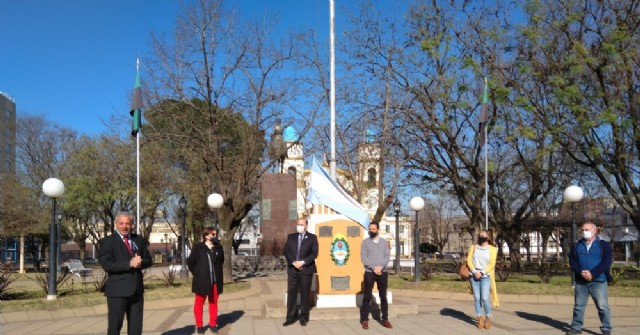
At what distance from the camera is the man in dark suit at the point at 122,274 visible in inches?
272

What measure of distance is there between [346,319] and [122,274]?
16.3ft

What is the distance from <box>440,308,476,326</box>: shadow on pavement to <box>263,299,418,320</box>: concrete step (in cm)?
76

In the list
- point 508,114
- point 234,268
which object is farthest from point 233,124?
point 234,268

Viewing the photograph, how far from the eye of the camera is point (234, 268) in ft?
94.1

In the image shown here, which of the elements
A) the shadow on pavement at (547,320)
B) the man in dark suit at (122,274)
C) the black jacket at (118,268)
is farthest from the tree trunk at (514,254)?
the black jacket at (118,268)

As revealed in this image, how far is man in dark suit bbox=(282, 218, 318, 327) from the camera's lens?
33.0 feet

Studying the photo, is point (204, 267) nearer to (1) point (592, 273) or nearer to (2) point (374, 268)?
(2) point (374, 268)

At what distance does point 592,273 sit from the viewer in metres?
8.67

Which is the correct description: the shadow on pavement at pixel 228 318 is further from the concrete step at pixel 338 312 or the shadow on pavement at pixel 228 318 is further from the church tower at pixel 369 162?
the church tower at pixel 369 162

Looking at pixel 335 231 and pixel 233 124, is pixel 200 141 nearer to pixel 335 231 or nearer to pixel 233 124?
pixel 233 124

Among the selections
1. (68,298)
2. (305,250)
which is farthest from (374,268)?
(68,298)

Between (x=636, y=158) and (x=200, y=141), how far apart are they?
14123mm

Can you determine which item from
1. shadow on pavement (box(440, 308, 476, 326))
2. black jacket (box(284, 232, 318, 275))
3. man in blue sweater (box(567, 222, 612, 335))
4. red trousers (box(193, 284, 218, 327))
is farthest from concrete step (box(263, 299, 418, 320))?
man in blue sweater (box(567, 222, 612, 335))

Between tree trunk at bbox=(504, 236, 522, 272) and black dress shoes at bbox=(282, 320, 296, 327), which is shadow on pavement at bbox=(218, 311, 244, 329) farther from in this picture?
tree trunk at bbox=(504, 236, 522, 272)
